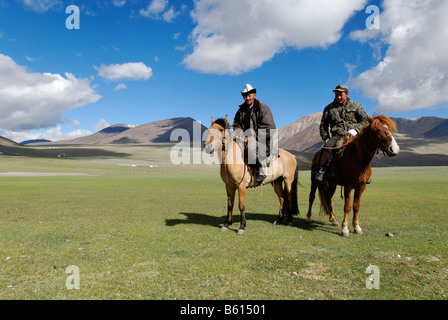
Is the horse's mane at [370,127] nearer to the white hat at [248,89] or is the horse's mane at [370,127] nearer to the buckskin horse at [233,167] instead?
the buckskin horse at [233,167]

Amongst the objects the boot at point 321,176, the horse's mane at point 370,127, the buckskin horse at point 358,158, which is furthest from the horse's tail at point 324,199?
the horse's mane at point 370,127

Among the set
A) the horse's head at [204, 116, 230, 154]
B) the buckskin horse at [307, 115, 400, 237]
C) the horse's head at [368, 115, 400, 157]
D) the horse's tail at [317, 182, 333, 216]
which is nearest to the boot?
the buckskin horse at [307, 115, 400, 237]

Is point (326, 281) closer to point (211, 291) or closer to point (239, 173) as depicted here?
point (211, 291)

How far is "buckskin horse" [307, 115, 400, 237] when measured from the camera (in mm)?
6923

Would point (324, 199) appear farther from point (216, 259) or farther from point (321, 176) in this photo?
point (216, 259)

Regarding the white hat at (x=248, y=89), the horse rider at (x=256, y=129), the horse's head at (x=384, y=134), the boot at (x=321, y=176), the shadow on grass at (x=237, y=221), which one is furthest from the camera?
the shadow on grass at (x=237, y=221)

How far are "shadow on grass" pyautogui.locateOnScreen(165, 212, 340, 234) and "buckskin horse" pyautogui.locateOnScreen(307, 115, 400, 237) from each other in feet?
3.21

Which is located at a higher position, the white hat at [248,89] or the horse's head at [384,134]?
the white hat at [248,89]

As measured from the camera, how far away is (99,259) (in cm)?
562

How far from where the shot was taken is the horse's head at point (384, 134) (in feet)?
22.0

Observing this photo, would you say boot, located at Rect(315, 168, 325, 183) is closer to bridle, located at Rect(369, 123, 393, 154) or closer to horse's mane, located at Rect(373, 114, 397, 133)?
bridle, located at Rect(369, 123, 393, 154)

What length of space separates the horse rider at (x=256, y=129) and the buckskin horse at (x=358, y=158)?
81.4 inches

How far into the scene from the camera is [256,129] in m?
8.38
